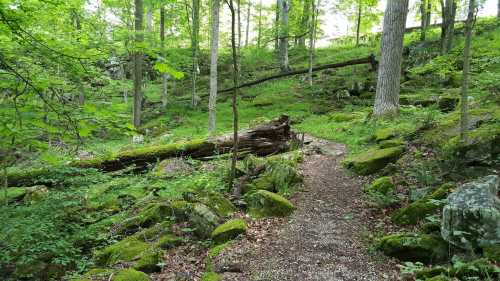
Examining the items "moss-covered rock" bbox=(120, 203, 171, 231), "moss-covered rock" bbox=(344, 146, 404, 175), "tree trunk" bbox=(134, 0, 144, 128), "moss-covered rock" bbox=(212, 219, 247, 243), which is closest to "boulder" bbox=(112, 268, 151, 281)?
"moss-covered rock" bbox=(212, 219, 247, 243)

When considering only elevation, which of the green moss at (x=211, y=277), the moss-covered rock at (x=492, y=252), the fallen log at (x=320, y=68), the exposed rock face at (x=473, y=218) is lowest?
the green moss at (x=211, y=277)

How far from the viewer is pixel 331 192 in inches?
268

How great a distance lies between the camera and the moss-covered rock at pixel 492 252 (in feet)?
11.3

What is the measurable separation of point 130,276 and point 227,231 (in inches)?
60.9

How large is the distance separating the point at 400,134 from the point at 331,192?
10.6 feet

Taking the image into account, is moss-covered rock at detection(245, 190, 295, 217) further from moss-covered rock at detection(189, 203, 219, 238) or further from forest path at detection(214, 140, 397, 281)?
moss-covered rock at detection(189, 203, 219, 238)

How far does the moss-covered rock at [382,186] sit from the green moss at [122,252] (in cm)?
416

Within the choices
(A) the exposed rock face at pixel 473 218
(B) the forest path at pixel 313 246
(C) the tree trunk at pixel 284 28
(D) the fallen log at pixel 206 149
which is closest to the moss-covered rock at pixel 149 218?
(B) the forest path at pixel 313 246

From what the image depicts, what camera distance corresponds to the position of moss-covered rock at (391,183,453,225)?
4863 mm

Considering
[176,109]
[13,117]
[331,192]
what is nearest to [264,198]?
[331,192]

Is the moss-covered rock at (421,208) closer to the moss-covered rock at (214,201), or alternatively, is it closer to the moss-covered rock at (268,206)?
the moss-covered rock at (268,206)

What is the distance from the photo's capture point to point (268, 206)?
6012 millimetres

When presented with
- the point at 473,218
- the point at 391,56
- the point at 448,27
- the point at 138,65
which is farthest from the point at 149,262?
the point at 448,27

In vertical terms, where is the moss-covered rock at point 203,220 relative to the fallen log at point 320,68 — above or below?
below
